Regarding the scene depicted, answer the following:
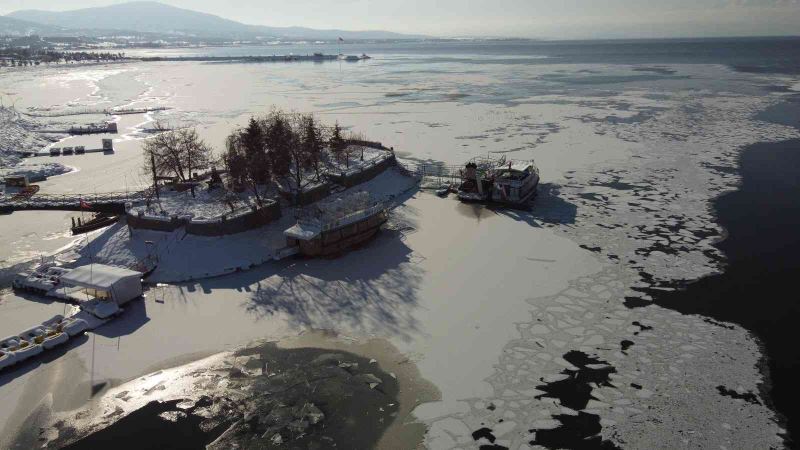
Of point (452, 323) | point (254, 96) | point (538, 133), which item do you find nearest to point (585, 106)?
point (538, 133)

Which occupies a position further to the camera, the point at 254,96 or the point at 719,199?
the point at 254,96

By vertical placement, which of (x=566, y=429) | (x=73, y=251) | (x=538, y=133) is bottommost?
(x=566, y=429)

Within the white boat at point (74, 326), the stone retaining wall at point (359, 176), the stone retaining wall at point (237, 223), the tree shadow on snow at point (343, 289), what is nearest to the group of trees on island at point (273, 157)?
the stone retaining wall at point (237, 223)

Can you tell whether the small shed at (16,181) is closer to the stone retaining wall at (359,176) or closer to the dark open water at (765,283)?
the stone retaining wall at (359,176)

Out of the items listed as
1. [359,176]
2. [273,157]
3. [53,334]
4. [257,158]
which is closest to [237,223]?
[257,158]

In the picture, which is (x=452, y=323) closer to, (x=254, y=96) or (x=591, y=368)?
(x=591, y=368)

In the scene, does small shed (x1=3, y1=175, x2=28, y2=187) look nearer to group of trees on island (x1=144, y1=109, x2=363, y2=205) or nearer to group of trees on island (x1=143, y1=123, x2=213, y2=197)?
group of trees on island (x1=143, y1=123, x2=213, y2=197)

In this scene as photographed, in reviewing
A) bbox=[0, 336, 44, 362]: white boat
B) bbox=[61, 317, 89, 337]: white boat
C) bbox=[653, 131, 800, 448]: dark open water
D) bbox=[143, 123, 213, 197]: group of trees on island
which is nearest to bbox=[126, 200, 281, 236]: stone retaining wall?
bbox=[143, 123, 213, 197]: group of trees on island
